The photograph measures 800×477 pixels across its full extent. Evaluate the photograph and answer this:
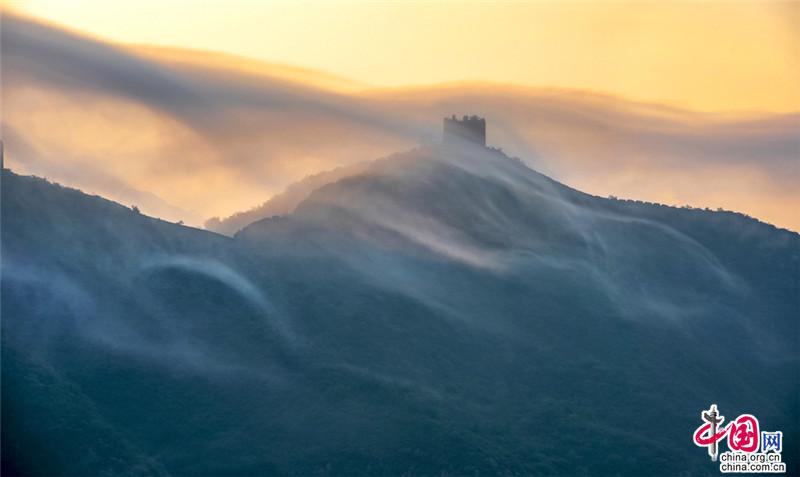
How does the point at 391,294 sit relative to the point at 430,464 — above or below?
above

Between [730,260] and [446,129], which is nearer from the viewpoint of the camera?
[446,129]

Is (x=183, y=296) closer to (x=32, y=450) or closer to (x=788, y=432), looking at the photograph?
(x=32, y=450)

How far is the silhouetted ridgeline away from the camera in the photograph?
109750 millimetres

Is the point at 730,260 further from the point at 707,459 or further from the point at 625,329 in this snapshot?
the point at 707,459

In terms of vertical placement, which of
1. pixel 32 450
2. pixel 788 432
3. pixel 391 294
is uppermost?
pixel 391 294

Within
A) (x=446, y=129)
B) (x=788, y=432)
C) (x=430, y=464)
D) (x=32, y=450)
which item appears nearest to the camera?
(x=32, y=450)

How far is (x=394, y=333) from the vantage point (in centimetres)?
13050

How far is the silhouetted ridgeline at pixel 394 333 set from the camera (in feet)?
360

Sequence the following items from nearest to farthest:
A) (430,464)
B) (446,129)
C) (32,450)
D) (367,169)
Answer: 1. (32,450)
2. (430,464)
3. (446,129)
4. (367,169)

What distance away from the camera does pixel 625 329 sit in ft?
462

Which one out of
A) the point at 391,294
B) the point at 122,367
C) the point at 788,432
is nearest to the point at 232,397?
the point at 122,367

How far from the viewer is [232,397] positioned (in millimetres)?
114312

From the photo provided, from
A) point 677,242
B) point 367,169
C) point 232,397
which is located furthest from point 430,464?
point 677,242

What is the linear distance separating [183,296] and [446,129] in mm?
34825
